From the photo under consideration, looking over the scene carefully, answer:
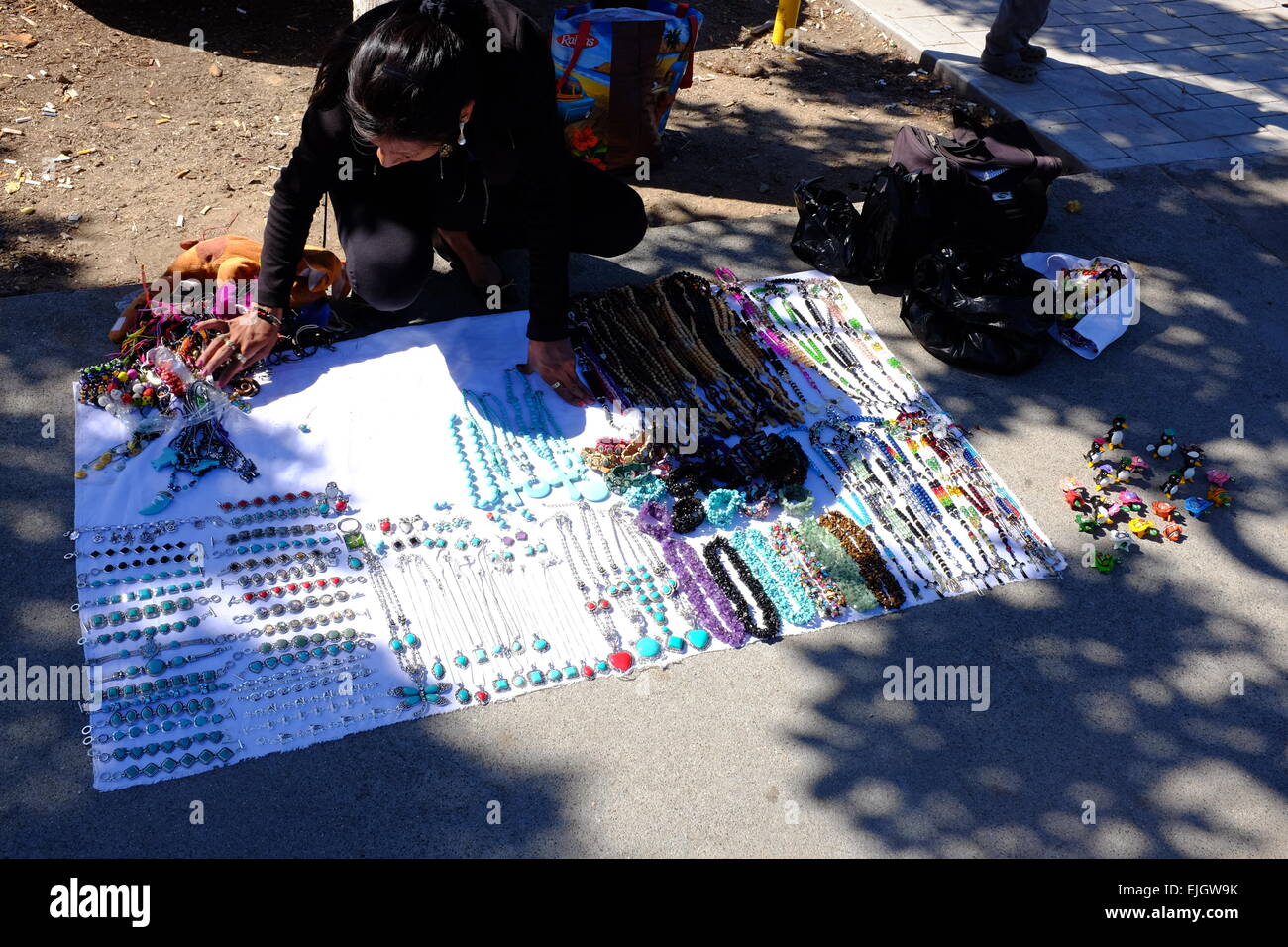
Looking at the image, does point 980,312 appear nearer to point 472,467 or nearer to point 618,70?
point 618,70

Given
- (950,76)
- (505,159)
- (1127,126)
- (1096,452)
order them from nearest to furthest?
(505,159)
(1096,452)
(1127,126)
(950,76)

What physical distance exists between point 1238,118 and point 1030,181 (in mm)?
2758

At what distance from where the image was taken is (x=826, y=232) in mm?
5129

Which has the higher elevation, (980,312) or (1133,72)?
(1133,72)

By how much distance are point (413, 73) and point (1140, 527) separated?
129 inches

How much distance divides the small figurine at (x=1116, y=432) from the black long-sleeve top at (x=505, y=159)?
249 centimetres

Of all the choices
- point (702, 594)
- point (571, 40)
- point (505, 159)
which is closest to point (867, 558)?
point (702, 594)

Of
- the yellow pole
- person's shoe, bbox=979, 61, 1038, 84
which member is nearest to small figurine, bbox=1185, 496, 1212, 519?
person's shoe, bbox=979, 61, 1038, 84

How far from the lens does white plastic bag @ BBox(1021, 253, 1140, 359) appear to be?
4.89 meters

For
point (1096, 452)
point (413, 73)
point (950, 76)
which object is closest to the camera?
point (413, 73)

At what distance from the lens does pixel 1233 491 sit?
433 cm

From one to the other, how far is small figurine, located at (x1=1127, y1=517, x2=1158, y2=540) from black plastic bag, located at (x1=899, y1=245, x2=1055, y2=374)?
0.96 metres

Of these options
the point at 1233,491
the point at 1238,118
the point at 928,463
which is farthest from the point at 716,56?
the point at 1233,491

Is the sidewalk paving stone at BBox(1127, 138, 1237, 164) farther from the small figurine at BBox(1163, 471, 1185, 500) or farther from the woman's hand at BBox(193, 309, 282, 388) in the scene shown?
the woman's hand at BBox(193, 309, 282, 388)
